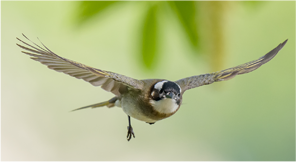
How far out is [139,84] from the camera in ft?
3.21

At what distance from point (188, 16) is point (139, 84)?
0.32 metres

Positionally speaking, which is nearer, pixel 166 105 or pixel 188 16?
pixel 188 16

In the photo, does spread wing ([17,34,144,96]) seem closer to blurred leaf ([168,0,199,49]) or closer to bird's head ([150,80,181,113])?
bird's head ([150,80,181,113])

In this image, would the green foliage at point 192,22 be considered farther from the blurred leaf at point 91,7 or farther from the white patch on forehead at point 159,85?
the white patch on forehead at point 159,85

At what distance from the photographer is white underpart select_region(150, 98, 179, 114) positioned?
91 centimetres

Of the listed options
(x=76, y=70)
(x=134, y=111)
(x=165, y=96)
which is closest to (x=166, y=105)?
(x=165, y=96)

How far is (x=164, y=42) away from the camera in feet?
2.65

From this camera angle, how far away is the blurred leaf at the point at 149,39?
0.72 m

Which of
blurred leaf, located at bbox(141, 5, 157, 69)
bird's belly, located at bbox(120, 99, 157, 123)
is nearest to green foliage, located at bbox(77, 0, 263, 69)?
blurred leaf, located at bbox(141, 5, 157, 69)

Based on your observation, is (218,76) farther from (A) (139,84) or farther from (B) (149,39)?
(B) (149,39)

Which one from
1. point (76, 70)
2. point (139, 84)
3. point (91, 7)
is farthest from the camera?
point (139, 84)

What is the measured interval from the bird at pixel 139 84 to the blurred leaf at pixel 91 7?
0.37 ft

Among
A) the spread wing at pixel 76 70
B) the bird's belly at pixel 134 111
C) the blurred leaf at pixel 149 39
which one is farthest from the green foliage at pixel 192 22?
the bird's belly at pixel 134 111

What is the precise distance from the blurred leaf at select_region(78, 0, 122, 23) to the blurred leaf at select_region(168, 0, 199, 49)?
14cm
